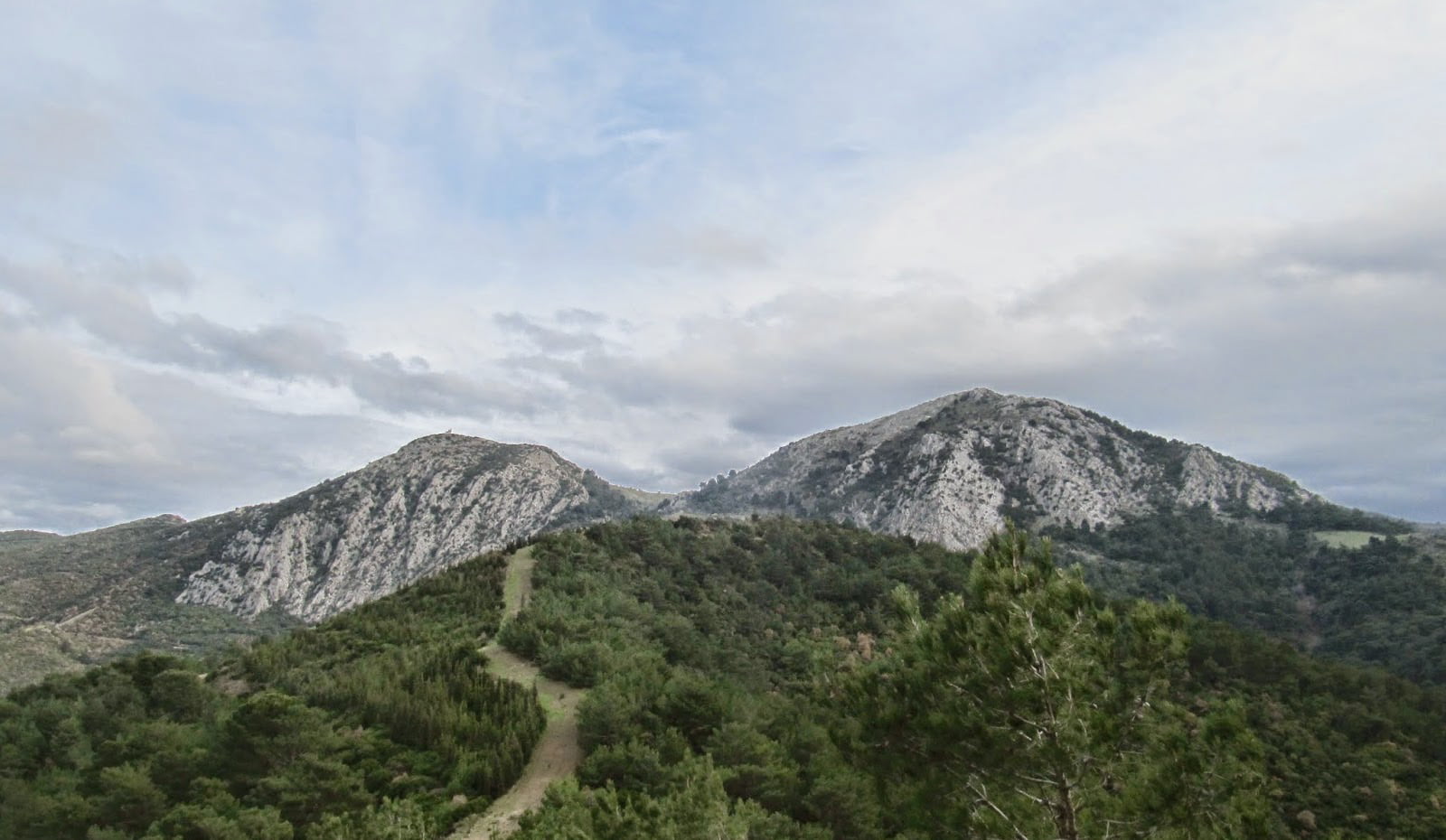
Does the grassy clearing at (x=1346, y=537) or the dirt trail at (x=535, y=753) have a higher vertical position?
the grassy clearing at (x=1346, y=537)

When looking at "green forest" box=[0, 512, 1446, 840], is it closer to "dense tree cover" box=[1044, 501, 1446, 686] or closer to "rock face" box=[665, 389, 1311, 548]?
"dense tree cover" box=[1044, 501, 1446, 686]

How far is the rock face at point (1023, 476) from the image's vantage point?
465ft

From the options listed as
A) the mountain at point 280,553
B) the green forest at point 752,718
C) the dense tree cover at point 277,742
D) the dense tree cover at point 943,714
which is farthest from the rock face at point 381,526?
the dense tree cover at point 277,742

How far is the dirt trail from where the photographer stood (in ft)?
78.2

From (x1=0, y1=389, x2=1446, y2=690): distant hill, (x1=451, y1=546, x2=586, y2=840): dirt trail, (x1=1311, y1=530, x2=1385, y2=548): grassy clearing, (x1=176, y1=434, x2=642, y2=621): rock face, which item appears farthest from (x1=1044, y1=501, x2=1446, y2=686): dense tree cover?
(x1=176, y1=434, x2=642, y2=621): rock face

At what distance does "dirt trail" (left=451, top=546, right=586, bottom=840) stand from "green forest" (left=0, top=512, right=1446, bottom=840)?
657mm

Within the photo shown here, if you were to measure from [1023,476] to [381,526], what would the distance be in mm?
129891

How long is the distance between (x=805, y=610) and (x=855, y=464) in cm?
12010

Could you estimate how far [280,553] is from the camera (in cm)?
13688

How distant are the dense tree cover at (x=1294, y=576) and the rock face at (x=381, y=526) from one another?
358ft

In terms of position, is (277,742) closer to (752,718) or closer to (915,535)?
(752,718)

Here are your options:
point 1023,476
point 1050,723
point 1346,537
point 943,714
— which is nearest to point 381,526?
point 1023,476

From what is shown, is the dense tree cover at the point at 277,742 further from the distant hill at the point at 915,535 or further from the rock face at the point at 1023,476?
the rock face at the point at 1023,476

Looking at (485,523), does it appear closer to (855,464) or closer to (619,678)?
(855,464)
